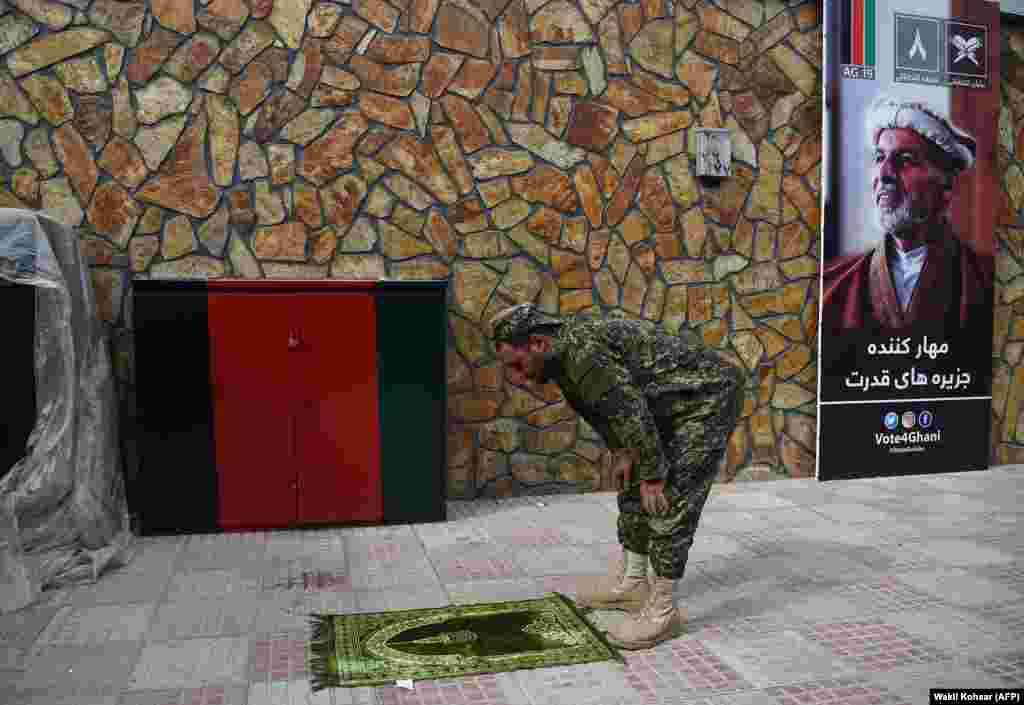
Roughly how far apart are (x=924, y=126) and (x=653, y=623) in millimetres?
5411

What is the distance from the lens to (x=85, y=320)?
16.5ft

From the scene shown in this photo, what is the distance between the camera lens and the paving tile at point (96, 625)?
140 inches

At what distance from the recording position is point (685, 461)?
3.47 m

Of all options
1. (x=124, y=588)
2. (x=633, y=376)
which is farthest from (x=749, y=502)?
(x=124, y=588)

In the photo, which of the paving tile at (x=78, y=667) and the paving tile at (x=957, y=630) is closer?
the paving tile at (x=78, y=667)

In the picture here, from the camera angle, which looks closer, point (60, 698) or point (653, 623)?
point (60, 698)

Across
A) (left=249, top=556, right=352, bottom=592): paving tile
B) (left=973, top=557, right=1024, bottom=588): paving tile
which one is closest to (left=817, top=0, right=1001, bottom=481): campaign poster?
(left=973, top=557, right=1024, bottom=588): paving tile

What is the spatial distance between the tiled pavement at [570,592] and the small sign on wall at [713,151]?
2661mm

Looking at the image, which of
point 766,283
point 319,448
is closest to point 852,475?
point 766,283

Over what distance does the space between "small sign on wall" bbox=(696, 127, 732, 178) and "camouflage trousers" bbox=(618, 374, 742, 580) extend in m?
3.35

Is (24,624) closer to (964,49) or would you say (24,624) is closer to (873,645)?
(873,645)

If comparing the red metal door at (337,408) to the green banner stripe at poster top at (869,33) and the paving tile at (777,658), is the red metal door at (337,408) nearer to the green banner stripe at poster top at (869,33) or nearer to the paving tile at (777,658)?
the paving tile at (777,658)

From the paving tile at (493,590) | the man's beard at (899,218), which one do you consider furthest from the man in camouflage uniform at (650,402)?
the man's beard at (899,218)

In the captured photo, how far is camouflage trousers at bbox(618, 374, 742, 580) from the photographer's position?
348 centimetres
